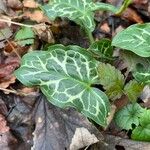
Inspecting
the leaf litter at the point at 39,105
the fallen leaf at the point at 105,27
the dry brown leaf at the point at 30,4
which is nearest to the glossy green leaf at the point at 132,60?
the leaf litter at the point at 39,105

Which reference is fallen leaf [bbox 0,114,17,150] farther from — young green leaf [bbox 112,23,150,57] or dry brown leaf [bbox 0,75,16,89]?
young green leaf [bbox 112,23,150,57]

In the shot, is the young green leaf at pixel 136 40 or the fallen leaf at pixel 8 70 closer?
the young green leaf at pixel 136 40

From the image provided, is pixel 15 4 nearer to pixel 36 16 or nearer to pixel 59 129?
pixel 36 16

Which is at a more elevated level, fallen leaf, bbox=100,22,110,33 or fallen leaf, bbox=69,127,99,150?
fallen leaf, bbox=100,22,110,33

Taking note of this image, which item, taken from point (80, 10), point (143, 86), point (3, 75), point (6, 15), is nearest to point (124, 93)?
point (143, 86)

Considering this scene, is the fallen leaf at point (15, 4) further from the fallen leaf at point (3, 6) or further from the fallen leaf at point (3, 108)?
the fallen leaf at point (3, 108)

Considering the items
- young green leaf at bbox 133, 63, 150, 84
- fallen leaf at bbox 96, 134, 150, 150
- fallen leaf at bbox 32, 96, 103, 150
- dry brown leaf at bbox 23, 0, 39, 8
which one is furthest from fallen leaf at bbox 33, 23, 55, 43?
fallen leaf at bbox 96, 134, 150, 150
